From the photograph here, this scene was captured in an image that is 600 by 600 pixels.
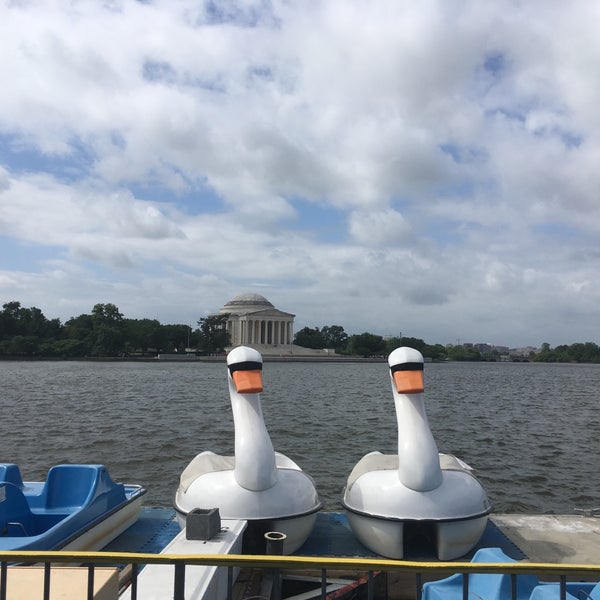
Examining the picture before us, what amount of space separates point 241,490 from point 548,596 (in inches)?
156

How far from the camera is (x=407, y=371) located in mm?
8633

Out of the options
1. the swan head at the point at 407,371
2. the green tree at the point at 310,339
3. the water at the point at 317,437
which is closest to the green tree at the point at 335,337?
the green tree at the point at 310,339

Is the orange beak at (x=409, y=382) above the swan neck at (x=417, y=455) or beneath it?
above

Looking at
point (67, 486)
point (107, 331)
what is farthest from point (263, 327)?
point (67, 486)

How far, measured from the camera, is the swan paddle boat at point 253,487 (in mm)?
7750

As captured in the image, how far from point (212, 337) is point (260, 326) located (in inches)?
961

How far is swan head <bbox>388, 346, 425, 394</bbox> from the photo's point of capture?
851 centimetres

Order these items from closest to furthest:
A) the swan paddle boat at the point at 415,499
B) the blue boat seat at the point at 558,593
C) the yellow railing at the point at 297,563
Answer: the yellow railing at the point at 297,563 < the blue boat seat at the point at 558,593 < the swan paddle boat at the point at 415,499

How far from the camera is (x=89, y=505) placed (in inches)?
339

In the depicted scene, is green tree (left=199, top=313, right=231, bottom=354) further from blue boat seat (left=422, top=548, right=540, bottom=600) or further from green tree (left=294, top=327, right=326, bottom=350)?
blue boat seat (left=422, top=548, right=540, bottom=600)

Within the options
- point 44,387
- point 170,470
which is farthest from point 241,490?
point 44,387

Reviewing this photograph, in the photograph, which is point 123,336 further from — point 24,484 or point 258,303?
point 24,484

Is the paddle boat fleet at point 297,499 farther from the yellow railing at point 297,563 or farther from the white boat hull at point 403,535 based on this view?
the yellow railing at point 297,563

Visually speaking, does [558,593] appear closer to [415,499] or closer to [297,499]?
[415,499]
